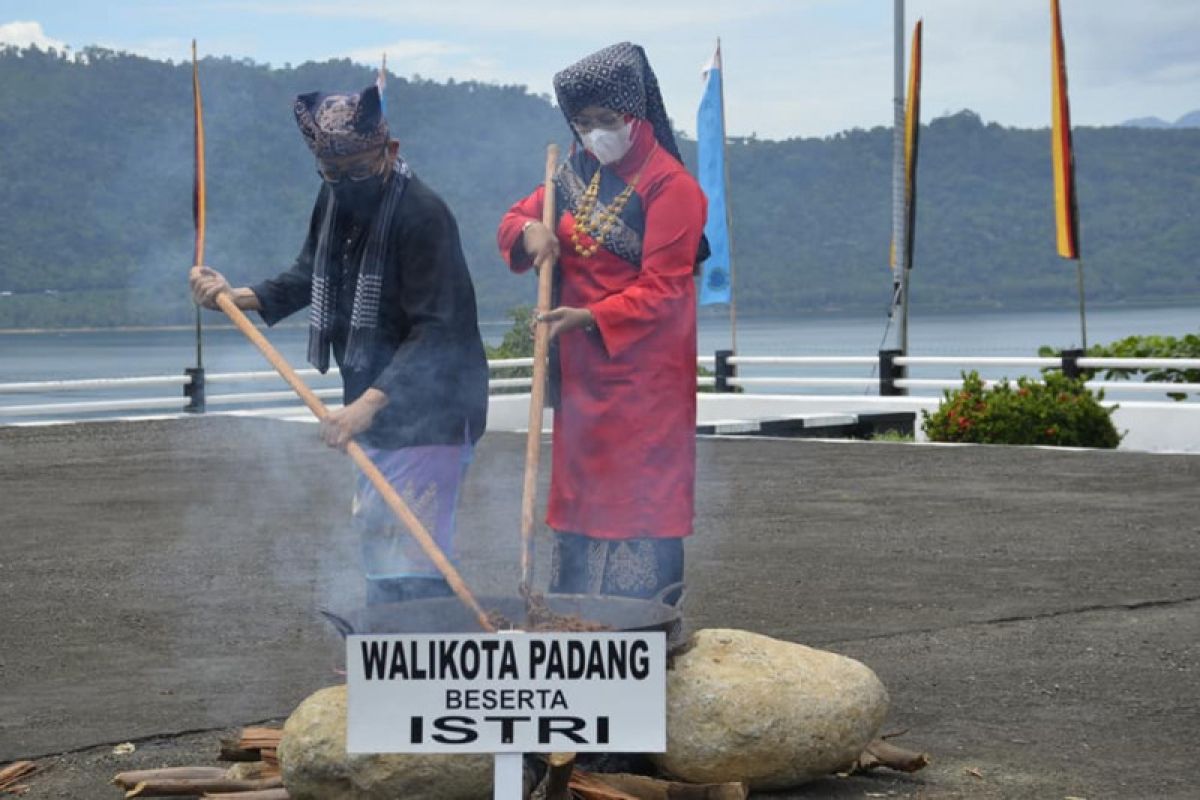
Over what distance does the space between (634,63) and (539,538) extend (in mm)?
6728

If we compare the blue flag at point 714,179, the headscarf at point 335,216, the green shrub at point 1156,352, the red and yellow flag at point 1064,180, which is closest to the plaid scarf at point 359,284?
the headscarf at point 335,216

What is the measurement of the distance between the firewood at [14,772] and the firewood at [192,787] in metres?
0.48

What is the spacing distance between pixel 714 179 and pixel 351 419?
615 inches

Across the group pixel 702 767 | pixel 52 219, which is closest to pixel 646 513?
pixel 702 767

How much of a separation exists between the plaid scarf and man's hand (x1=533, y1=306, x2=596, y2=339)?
0.48 m

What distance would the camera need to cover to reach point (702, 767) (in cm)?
564

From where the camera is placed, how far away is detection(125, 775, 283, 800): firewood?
5.82m

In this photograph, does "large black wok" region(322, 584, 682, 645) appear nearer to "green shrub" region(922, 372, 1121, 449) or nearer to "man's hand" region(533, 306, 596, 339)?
"man's hand" region(533, 306, 596, 339)

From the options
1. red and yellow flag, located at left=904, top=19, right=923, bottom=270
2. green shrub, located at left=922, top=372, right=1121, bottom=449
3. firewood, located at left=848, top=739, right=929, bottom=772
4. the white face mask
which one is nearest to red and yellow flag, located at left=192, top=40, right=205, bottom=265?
the white face mask

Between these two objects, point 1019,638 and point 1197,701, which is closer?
point 1197,701

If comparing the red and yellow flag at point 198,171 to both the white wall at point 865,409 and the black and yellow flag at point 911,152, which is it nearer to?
the white wall at point 865,409

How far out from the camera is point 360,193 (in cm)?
572

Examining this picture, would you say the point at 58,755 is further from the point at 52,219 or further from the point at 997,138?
the point at 997,138

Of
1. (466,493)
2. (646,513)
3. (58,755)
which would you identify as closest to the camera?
(646,513)
